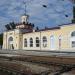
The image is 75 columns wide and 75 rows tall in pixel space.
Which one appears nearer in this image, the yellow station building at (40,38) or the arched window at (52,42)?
the yellow station building at (40,38)

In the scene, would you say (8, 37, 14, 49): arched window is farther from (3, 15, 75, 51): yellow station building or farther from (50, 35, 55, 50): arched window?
(50, 35, 55, 50): arched window

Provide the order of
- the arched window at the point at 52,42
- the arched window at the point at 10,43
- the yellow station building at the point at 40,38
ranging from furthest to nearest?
the arched window at the point at 10,43 → the arched window at the point at 52,42 → the yellow station building at the point at 40,38

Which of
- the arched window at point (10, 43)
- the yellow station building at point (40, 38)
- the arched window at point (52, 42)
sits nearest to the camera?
the yellow station building at point (40, 38)

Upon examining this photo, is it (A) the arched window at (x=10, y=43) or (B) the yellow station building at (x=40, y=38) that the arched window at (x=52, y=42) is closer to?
(B) the yellow station building at (x=40, y=38)

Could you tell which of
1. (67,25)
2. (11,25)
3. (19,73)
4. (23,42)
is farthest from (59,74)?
(11,25)

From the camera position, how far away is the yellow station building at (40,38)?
58.8m

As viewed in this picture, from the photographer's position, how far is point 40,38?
226 ft

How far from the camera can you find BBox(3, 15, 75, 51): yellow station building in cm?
5878

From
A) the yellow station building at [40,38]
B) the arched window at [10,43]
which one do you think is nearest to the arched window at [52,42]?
the yellow station building at [40,38]

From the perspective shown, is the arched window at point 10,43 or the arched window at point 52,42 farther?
the arched window at point 10,43

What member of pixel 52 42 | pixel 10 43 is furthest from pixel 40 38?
pixel 10 43

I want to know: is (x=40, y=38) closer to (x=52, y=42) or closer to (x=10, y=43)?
(x=52, y=42)

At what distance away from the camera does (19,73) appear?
1540 centimetres

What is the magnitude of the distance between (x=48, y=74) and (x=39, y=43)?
55509mm
